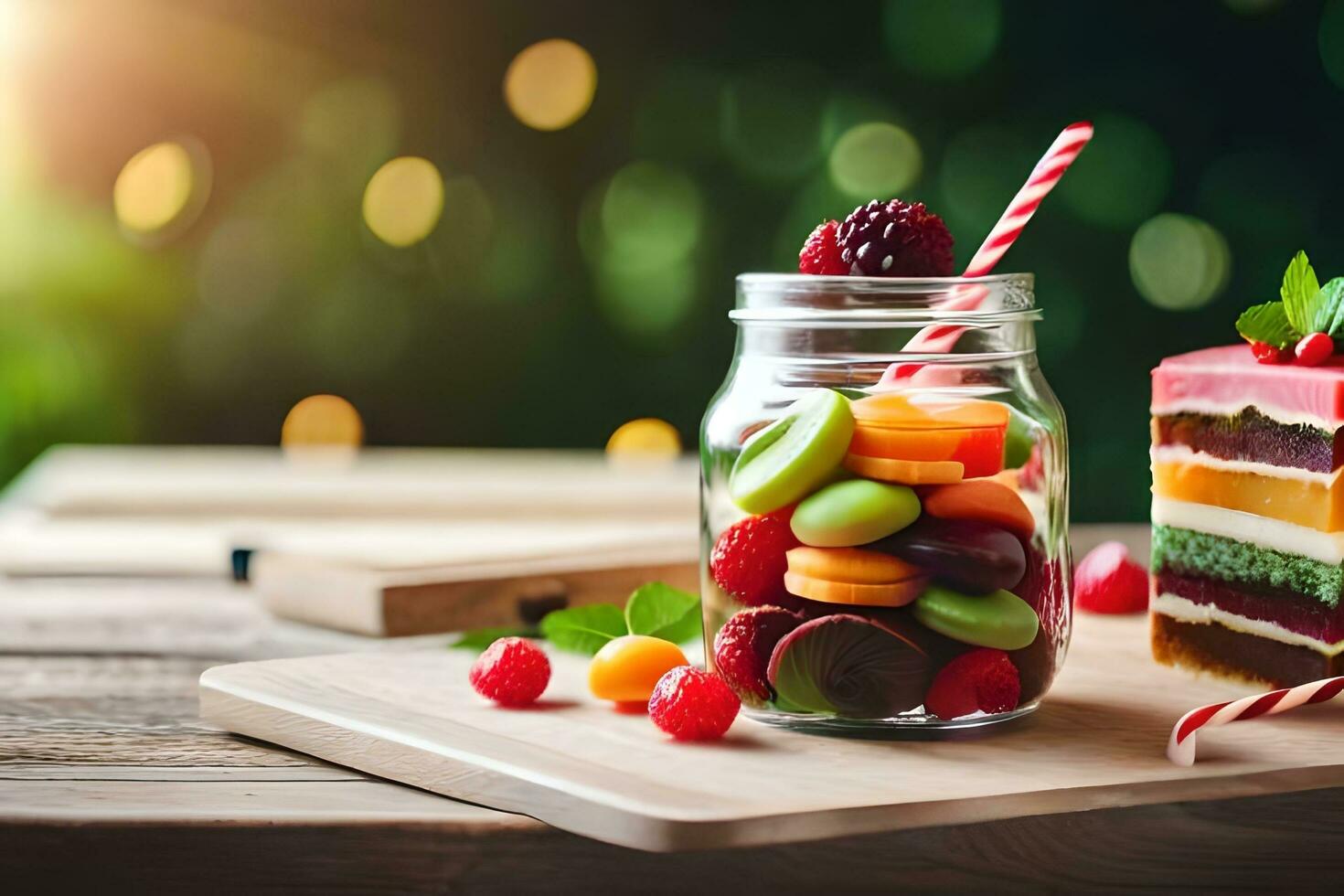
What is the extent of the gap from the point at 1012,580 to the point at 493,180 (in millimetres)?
2169

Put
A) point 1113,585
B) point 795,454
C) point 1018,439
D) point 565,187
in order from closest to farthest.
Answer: point 795,454 < point 1018,439 < point 1113,585 < point 565,187

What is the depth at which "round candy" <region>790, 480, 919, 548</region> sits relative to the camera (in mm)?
1073

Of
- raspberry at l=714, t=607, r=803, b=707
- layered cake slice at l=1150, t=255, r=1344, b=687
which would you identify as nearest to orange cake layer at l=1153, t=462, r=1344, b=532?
layered cake slice at l=1150, t=255, r=1344, b=687

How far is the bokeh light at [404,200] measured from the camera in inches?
123

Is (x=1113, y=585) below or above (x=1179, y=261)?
below

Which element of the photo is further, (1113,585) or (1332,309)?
(1113,585)

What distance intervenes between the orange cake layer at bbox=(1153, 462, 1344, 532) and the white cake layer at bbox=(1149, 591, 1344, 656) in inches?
3.7

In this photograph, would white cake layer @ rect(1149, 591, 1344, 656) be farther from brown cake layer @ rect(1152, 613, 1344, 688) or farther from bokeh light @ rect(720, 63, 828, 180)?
bokeh light @ rect(720, 63, 828, 180)

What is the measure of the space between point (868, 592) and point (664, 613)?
0.44m

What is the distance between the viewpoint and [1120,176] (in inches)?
117

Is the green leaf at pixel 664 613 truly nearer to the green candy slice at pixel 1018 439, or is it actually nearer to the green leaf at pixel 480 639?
the green leaf at pixel 480 639

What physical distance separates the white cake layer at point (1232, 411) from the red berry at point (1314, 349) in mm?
45

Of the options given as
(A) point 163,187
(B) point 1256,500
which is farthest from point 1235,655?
(A) point 163,187

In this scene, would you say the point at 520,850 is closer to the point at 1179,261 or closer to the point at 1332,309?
the point at 1332,309
